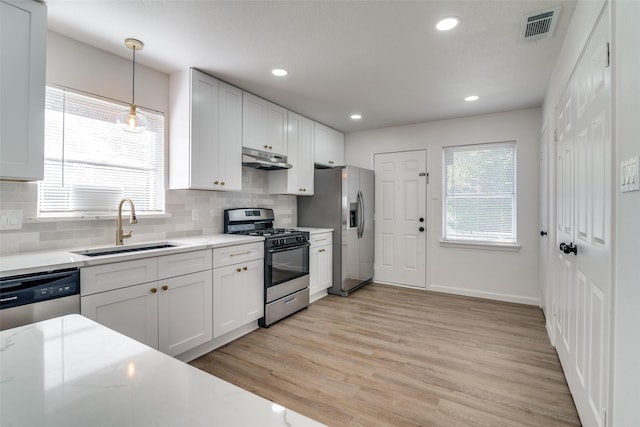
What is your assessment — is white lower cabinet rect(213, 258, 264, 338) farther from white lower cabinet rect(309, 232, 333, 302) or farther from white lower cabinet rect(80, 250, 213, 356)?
white lower cabinet rect(309, 232, 333, 302)

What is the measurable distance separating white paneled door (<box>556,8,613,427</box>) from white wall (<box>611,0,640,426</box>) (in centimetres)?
10

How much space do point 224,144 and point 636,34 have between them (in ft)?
9.55

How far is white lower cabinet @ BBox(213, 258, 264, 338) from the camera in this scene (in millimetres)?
2734

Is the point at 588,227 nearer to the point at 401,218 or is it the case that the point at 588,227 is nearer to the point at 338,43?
the point at 338,43

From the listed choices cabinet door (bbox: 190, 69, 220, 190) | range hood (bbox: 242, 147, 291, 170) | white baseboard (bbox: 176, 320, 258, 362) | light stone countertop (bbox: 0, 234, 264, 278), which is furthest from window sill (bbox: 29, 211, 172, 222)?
white baseboard (bbox: 176, 320, 258, 362)

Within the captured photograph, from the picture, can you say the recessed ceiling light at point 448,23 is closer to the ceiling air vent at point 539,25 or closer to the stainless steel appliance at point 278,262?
the ceiling air vent at point 539,25

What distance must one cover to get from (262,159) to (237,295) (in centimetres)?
150

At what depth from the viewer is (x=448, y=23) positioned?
2166mm

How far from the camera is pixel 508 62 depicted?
9.04 feet

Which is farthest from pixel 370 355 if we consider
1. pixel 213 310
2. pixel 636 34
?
pixel 636 34

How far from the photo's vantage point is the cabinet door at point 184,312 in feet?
7.59

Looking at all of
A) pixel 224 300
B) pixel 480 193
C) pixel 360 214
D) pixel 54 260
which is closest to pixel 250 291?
pixel 224 300

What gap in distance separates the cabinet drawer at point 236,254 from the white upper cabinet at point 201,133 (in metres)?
0.65

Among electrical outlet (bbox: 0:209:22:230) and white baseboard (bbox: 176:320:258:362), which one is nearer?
electrical outlet (bbox: 0:209:22:230)
